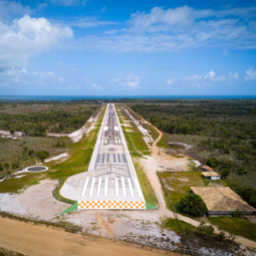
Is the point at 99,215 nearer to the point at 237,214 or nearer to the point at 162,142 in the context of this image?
the point at 237,214

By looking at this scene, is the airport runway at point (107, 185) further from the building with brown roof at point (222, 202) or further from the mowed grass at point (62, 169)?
the building with brown roof at point (222, 202)

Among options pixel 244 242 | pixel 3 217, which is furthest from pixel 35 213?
pixel 244 242

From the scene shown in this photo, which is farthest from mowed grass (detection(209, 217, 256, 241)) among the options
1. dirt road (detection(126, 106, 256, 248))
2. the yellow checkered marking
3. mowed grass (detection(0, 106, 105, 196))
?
mowed grass (detection(0, 106, 105, 196))

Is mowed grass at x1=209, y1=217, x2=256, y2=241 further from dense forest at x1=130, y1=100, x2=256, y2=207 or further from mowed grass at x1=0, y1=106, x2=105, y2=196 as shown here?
mowed grass at x1=0, y1=106, x2=105, y2=196

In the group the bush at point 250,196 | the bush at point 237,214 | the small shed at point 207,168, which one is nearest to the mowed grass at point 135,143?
the small shed at point 207,168

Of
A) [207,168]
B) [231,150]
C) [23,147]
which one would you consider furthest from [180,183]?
[23,147]

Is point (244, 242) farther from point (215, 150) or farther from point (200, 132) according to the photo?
point (200, 132)
